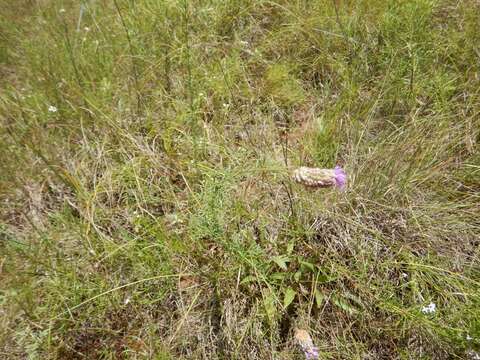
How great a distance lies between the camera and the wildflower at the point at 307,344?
52.0 inches

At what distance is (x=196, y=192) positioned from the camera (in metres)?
1.74

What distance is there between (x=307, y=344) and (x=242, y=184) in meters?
0.67

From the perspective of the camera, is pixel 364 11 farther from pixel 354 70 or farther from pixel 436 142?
pixel 436 142

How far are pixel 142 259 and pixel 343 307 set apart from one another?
79 cm

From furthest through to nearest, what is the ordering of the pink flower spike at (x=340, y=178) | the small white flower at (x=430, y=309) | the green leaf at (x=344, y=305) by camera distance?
the pink flower spike at (x=340, y=178) → the green leaf at (x=344, y=305) → the small white flower at (x=430, y=309)

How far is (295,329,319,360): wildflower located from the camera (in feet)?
4.33

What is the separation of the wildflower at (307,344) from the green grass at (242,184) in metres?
0.04

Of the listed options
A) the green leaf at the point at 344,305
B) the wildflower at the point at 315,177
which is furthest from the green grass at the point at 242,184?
the wildflower at the point at 315,177

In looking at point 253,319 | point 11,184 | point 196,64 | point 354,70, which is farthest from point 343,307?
point 11,184

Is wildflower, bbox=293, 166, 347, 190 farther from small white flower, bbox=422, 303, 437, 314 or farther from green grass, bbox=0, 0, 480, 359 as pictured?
small white flower, bbox=422, 303, 437, 314

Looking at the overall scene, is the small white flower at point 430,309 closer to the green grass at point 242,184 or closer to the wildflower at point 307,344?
the green grass at point 242,184

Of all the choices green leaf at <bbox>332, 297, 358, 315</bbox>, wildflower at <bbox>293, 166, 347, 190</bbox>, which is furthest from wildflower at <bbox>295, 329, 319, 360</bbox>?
wildflower at <bbox>293, 166, 347, 190</bbox>

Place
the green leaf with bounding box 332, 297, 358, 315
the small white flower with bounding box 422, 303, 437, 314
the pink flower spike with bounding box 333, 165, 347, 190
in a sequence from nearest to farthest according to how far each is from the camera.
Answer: the small white flower with bounding box 422, 303, 437, 314, the green leaf with bounding box 332, 297, 358, 315, the pink flower spike with bounding box 333, 165, 347, 190

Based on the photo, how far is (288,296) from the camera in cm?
140
